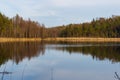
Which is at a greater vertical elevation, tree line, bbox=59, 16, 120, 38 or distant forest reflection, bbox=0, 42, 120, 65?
tree line, bbox=59, 16, 120, 38

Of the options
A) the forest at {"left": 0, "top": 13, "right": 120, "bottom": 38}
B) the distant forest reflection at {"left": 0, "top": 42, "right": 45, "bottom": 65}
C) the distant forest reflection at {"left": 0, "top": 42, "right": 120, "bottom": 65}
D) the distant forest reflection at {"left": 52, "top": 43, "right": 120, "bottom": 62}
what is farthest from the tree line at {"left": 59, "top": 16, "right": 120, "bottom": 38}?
the distant forest reflection at {"left": 0, "top": 42, "right": 45, "bottom": 65}

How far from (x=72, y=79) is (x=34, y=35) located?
312 ft

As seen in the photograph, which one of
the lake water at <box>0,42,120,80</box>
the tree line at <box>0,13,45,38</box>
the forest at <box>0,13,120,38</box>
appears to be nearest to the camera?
the lake water at <box>0,42,120,80</box>

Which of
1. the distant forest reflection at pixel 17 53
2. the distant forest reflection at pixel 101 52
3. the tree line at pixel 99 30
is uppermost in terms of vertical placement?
the tree line at pixel 99 30

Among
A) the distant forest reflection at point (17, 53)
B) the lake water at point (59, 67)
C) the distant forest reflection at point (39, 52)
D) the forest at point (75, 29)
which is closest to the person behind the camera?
the lake water at point (59, 67)

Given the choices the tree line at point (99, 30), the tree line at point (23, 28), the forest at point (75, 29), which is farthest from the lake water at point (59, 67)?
the tree line at point (99, 30)

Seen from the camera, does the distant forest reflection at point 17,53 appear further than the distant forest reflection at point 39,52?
No

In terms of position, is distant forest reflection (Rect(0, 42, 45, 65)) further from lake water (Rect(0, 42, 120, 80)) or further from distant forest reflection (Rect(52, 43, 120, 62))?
distant forest reflection (Rect(52, 43, 120, 62))

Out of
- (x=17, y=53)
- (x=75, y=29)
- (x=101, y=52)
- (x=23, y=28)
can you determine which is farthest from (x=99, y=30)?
(x=17, y=53)

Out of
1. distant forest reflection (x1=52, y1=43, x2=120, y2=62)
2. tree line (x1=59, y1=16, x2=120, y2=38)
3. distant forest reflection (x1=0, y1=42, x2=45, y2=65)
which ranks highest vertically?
tree line (x1=59, y1=16, x2=120, y2=38)

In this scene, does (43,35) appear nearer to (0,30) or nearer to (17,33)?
(17,33)

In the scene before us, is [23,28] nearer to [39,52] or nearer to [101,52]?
[39,52]

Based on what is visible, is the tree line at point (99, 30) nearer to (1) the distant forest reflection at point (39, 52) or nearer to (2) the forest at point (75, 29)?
(2) the forest at point (75, 29)

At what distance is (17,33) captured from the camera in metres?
100
